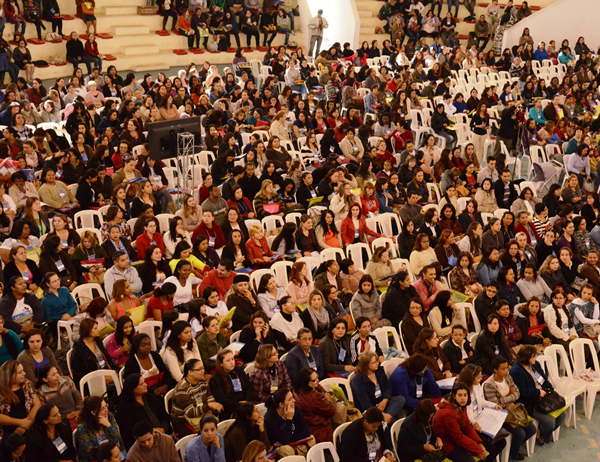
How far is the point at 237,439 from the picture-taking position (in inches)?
191

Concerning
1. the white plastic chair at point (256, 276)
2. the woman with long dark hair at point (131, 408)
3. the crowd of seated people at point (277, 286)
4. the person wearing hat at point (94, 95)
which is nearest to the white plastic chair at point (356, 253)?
the crowd of seated people at point (277, 286)

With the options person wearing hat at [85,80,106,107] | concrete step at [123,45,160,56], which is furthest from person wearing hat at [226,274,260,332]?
concrete step at [123,45,160,56]

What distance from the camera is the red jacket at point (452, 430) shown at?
17.3 ft

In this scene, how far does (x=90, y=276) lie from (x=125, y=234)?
75 centimetres

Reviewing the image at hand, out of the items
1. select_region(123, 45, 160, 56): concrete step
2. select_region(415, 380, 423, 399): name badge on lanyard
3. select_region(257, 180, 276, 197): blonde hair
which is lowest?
select_region(415, 380, 423, 399): name badge on lanyard

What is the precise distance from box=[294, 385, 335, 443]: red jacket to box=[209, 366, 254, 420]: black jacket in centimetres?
34

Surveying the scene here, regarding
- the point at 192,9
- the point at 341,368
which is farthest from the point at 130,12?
the point at 341,368

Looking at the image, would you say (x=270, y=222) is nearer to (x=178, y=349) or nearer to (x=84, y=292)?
(x=84, y=292)

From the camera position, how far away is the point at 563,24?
770 inches

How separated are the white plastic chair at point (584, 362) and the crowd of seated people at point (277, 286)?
0.22 m

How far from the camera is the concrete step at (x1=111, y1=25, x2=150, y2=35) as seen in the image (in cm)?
1664

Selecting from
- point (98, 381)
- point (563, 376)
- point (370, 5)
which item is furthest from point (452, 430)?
point (370, 5)

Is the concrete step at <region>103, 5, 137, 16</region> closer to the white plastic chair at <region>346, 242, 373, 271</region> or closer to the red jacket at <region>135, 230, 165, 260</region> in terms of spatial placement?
the red jacket at <region>135, 230, 165, 260</region>

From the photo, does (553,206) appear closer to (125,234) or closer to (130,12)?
(125,234)
